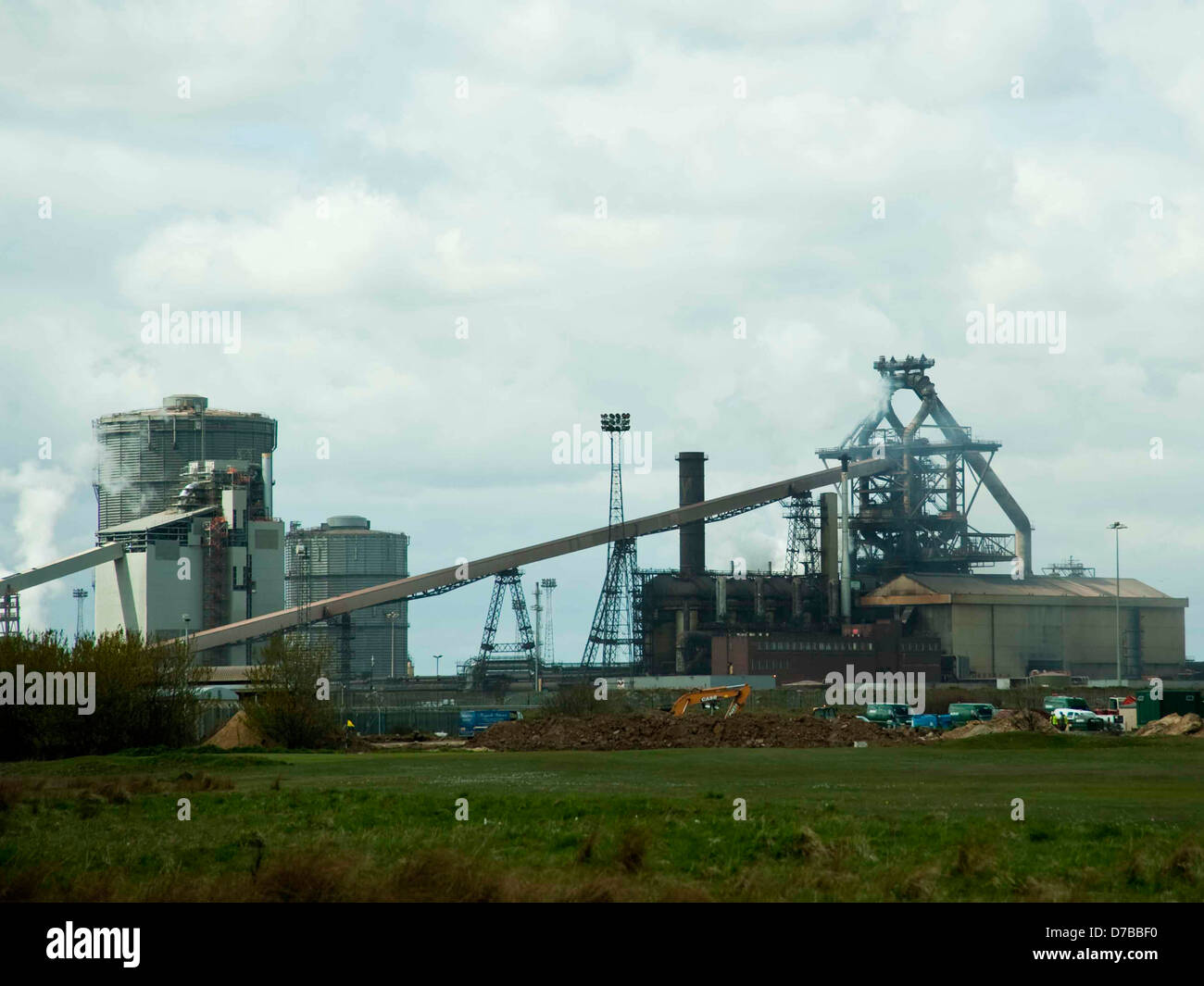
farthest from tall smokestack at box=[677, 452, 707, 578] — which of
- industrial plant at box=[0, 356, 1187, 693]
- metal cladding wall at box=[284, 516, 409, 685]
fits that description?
metal cladding wall at box=[284, 516, 409, 685]

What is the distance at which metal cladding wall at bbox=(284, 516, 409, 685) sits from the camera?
4712 inches

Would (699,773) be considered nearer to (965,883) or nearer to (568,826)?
(568,826)

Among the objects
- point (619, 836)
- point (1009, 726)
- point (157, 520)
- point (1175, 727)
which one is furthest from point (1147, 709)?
point (157, 520)

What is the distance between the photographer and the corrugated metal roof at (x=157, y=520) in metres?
92.4

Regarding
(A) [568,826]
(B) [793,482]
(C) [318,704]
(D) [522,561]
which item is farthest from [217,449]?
(A) [568,826]

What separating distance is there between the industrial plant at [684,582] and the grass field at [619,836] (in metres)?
58.7

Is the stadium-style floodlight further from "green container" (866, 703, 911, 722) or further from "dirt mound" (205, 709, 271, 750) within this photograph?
"dirt mound" (205, 709, 271, 750)

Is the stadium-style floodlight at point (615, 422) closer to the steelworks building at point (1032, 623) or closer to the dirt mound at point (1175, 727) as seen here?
the steelworks building at point (1032, 623)

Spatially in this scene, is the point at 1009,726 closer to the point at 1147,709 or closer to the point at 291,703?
the point at 1147,709

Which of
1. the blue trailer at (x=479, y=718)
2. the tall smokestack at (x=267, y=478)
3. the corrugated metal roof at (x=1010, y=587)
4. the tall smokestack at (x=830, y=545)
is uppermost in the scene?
the tall smokestack at (x=267, y=478)

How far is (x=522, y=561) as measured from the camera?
101812mm

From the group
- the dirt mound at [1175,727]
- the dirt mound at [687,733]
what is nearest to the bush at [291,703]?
the dirt mound at [687,733]

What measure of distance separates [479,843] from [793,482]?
302 ft
